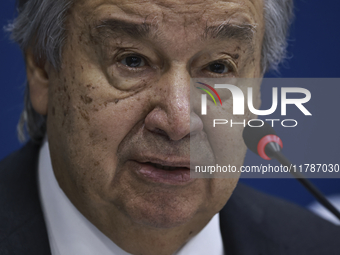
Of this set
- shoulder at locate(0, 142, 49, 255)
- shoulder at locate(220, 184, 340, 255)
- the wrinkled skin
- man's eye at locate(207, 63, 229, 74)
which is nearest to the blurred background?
shoulder at locate(220, 184, 340, 255)

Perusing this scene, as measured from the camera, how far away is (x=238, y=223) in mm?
1941

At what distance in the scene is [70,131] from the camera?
1.46 meters

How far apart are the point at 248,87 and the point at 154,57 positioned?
41 centimetres

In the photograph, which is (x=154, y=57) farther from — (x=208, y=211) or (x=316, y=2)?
(x=316, y=2)

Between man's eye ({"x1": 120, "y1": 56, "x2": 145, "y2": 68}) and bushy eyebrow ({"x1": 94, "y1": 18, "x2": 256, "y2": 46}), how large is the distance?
85 mm

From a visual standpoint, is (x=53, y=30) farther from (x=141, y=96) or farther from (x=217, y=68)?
(x=217, y=68)

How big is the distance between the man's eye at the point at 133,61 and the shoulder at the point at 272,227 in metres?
0.92

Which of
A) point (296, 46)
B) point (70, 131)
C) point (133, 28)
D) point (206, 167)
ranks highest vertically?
point (133, 28)

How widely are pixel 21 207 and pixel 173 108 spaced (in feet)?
2.55

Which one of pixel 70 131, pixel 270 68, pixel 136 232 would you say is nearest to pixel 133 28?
pixel 70 131

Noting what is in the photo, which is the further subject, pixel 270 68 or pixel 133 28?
pixel 270 68

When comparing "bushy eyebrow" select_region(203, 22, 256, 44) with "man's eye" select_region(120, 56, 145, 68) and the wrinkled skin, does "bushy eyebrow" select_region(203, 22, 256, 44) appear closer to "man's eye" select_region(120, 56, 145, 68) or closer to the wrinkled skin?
the wrinkled skin

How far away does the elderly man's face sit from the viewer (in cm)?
133

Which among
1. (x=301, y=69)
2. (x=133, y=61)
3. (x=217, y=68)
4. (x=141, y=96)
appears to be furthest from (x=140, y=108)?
(x=301, y=69)
